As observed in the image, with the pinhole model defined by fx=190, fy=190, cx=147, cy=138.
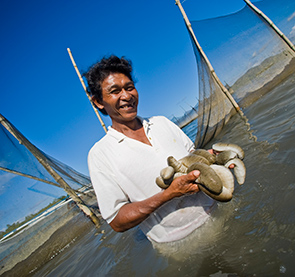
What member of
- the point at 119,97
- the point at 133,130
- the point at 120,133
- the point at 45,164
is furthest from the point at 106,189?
the point at 45,164

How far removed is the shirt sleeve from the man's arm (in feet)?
0.21

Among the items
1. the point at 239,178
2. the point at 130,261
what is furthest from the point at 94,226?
the point at 239,178

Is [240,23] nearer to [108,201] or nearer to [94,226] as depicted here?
[108,201]

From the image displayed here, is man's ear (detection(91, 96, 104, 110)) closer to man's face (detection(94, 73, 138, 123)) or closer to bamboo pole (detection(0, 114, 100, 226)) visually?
man's face (detection(94, 73, 138, 123))

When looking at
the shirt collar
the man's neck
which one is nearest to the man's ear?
the man's neck

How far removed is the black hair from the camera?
6.80ft

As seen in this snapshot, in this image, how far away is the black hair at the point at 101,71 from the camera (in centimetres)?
207

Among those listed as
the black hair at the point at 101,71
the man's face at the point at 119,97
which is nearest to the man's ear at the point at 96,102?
the black hair at the point at 101,71

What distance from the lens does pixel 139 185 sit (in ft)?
5.65

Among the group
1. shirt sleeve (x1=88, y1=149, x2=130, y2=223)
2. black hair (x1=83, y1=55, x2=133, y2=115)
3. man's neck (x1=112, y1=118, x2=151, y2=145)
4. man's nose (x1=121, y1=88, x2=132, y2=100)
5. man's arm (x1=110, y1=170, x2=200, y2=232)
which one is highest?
black hair (x1=83, y1=55, x2=133, y2=115)

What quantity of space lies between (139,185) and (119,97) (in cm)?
93

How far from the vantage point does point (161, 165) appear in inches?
69.8

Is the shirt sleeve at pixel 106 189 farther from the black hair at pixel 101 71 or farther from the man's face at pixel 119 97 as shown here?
the black hair at pixel 101 71

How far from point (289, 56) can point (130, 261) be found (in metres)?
10.2
